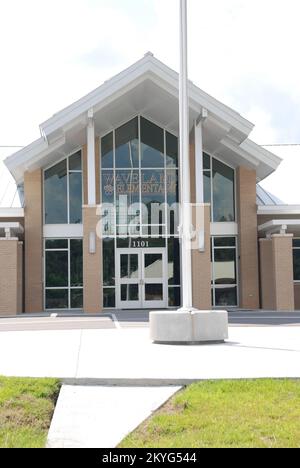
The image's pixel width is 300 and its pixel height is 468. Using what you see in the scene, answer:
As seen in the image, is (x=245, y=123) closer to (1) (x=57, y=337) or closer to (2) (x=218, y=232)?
(2) (x=218, y=232)

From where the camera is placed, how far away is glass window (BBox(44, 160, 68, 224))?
2556cm

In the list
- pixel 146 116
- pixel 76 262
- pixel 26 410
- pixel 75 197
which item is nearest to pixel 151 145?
pixel 146 116

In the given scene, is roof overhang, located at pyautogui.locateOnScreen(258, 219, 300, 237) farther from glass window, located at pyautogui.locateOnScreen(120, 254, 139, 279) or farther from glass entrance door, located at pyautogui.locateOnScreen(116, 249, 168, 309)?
glass window, located at pyautogui.locateOnScreen(120, 254, 139, 279)

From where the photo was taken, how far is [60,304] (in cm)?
2536

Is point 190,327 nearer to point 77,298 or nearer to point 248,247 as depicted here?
point 77,298

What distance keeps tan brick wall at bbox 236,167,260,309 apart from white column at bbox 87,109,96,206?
5.73m

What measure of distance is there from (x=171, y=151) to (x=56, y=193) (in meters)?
4.53

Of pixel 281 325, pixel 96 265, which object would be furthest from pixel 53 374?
pixel 96 265

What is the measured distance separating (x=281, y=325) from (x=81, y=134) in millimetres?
10768

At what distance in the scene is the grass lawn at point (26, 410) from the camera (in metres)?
6.38

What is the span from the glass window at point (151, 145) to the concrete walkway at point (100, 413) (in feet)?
57.9

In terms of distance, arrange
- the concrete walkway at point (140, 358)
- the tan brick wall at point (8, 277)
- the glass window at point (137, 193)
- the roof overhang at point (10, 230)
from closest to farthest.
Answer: the concrete walkway at point (140, 358)
the tan brick wall at point (8, 277)
the roof overhang at point (10, 230)
the glass window at point (137, 193)

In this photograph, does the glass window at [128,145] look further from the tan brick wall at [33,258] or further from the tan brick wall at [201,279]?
the tan brick wall at [201,279]

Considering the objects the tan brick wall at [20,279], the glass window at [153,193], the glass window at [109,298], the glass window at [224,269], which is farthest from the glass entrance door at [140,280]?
the tan brick wall at [20,279]
